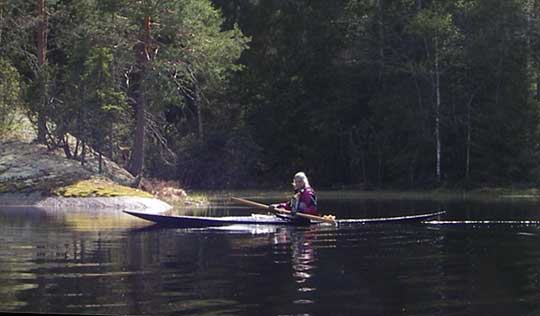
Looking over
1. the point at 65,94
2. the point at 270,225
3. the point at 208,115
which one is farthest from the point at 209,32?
the point at 270,225

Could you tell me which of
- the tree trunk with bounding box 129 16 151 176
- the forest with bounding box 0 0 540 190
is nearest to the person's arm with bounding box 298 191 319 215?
the forest with bounding box 0 0 540 190

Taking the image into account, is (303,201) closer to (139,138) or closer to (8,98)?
(139,138)

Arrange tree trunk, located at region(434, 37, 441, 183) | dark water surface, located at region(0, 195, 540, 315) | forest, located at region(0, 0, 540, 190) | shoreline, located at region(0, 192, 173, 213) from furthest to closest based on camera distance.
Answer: tree trunk, located at region(434, 37, 441, 183) < forest, located at region(0, 0, 540, 190) < shoreline, located at region(0, 192, 173, 213) < dark water surface, located at region(0, 195, 540, 315)

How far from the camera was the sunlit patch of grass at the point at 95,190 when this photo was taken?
37469mm

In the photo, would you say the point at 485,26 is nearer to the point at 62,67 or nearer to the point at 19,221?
the point at 62,67

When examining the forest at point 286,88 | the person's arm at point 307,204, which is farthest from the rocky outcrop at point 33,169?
the person's arm at point 307,204

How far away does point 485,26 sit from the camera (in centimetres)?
5184

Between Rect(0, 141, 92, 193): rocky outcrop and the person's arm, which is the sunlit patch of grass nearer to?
Rect(0, 141, 92, 193): rocky outcrop

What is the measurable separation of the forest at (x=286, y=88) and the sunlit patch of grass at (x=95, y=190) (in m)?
3.65

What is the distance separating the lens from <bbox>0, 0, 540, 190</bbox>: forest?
42844 millimetres

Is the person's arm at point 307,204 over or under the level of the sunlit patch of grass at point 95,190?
under

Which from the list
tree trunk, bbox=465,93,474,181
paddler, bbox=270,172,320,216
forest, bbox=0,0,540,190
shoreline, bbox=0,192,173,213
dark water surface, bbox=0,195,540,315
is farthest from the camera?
tree trunk, bbox=465,93,474,181

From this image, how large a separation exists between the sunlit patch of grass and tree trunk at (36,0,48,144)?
175 inches

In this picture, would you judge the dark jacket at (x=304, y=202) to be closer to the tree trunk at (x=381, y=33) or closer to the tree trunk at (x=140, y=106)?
the tree trunk at (x=140, y=106)
